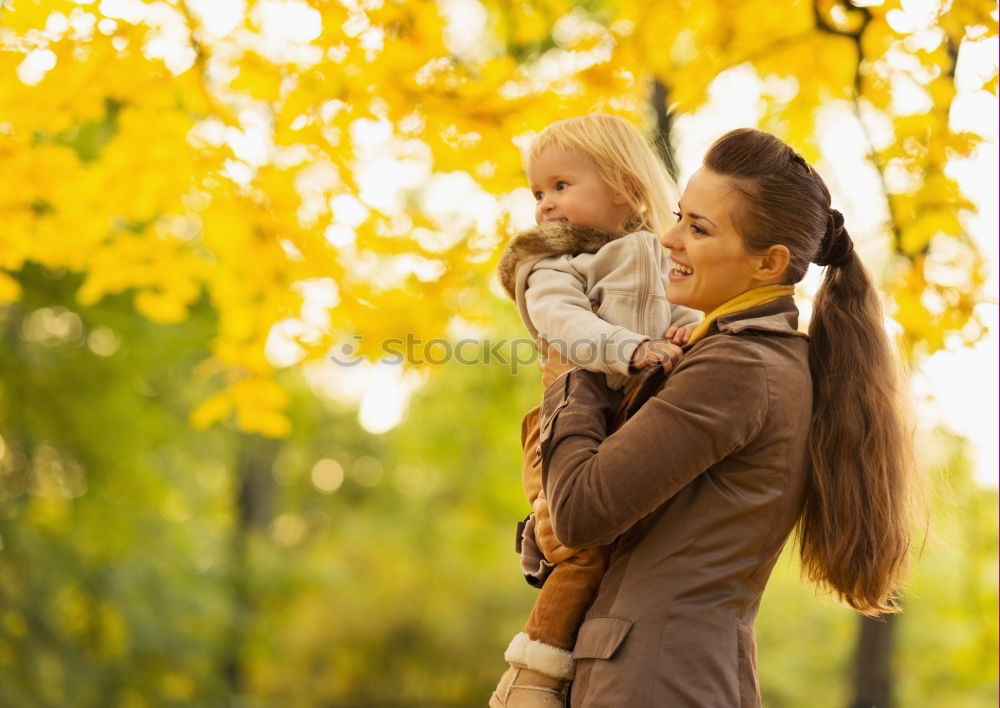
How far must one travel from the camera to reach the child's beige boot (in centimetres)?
200

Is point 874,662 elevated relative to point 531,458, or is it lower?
lower

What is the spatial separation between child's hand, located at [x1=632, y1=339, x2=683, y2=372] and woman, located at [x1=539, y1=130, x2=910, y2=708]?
26 millimetres

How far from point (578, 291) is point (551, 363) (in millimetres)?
159

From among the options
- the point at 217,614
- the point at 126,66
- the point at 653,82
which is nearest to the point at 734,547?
the point at 126,66

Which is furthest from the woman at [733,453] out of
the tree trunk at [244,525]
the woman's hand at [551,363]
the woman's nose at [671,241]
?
the tree trunk at [244,525]

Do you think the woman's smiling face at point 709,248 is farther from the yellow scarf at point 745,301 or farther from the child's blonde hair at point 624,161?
the child's blonde hair at point 624,161

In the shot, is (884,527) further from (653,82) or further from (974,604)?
(974,604)

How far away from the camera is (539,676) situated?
201 cm

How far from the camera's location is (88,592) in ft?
34.1

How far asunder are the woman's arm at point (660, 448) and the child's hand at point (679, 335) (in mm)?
247

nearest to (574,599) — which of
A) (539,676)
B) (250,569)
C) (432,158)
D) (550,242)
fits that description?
(539,676)

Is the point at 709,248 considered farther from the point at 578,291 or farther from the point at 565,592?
the point at 565,592

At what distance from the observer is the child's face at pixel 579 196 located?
8.04 feet

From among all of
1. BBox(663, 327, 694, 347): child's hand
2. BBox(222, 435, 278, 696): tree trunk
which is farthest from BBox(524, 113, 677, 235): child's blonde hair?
BBox(222, 435, 278, 696): tree trunk
